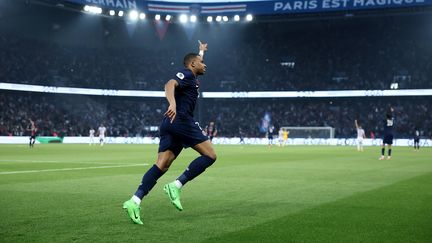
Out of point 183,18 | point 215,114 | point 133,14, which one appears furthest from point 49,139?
point 215,114

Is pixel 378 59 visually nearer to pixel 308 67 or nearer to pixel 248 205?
pixel 308 67

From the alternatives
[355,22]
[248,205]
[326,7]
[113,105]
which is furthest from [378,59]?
[248,205]

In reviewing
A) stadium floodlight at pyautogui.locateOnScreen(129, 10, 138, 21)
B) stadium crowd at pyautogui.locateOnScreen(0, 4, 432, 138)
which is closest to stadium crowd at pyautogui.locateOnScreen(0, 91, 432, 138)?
stadium crowd at pyautogui.locateOnScreen(0, 4, 432, 138)

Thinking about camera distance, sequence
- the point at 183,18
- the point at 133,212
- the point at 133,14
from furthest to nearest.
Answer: the point at 183,18 < the point at 133,14 < the point at 133,212

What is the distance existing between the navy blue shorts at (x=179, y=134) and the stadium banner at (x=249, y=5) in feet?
156

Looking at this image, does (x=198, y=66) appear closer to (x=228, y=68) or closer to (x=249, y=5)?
(x=249, y=5)

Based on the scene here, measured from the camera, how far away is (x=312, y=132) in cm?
5509

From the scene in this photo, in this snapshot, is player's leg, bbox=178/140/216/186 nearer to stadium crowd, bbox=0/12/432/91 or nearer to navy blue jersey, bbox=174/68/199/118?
navy blue jersey, bbox=174/68/199/118

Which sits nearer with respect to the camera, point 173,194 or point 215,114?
point 173,194

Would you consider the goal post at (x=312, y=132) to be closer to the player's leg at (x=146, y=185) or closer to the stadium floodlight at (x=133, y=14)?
the stadium floodlight at (x=133, y=14)

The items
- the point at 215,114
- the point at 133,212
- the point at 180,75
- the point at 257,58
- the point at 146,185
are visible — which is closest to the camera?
the point at 133,212

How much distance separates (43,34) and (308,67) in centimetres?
3306

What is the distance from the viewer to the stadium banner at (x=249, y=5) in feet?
166

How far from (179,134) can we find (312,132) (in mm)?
49617
